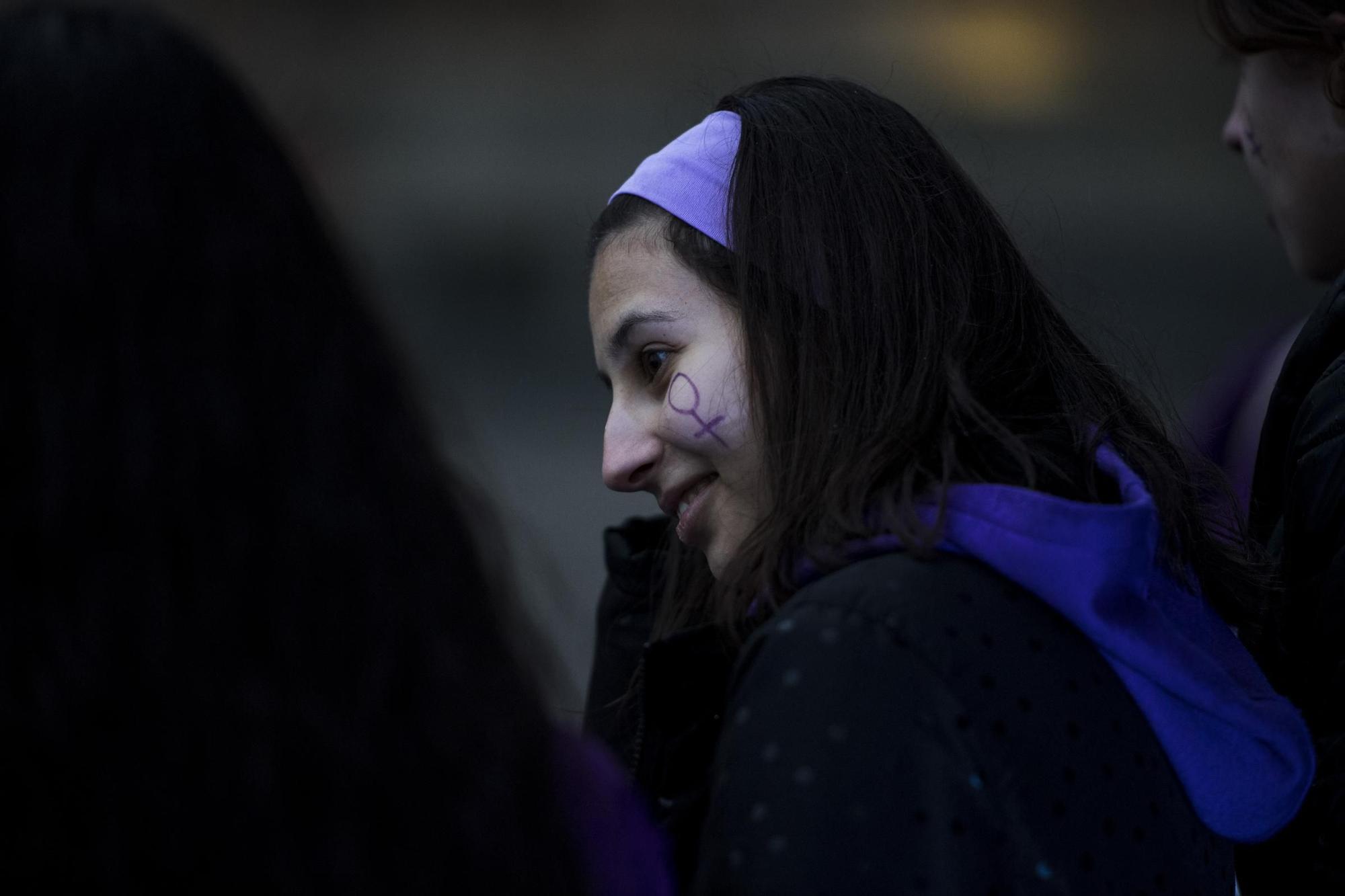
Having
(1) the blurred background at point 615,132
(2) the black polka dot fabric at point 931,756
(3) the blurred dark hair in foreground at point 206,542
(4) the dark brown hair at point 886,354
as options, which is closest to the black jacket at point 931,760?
(2) the black polka dot fabric at point 931,756

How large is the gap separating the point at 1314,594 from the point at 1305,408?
0.89ft

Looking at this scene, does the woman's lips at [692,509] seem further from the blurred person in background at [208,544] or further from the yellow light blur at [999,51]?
the yellow light blur at [999,51]

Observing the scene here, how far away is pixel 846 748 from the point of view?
125 centimetres

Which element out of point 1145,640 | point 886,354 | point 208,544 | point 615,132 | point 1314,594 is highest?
point 208,544

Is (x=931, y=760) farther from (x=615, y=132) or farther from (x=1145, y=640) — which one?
(x=615, y=132)

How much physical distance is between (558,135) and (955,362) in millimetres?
8218

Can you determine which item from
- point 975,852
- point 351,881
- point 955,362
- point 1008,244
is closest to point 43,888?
point 351,881

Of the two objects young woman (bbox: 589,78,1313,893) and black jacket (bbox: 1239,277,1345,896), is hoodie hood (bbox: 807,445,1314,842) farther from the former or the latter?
black jacket (bbox: 1239,277,1345,896)

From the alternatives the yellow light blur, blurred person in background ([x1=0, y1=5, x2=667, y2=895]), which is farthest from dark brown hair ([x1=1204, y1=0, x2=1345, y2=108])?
the yellow light blur

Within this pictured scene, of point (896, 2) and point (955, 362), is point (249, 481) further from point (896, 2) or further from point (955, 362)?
point (896, 2)

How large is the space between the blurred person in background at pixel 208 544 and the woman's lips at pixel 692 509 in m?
0.82

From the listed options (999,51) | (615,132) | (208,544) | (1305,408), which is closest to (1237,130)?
(1305,408)

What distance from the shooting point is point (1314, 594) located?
5.83 ft

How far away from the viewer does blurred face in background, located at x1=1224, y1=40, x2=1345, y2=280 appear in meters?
2.14
